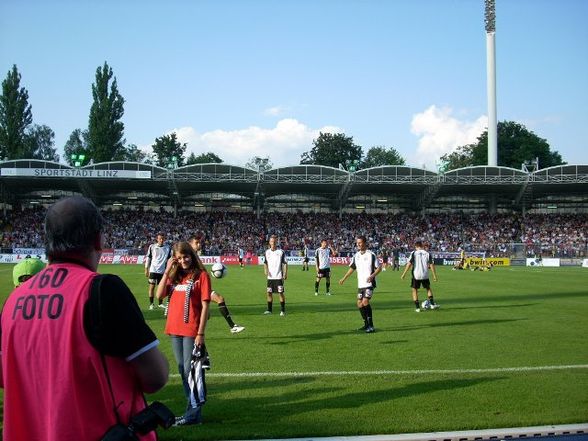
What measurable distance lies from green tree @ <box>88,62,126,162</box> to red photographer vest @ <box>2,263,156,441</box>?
70.5 m

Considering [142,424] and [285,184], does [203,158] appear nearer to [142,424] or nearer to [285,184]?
[285,184]

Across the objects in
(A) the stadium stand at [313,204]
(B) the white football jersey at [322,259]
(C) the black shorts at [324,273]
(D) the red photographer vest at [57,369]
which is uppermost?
(A) the stadium stand at [313,204]

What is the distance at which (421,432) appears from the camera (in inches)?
225

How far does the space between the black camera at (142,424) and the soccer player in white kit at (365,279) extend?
1019 centimetres

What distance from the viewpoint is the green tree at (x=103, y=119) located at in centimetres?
6850

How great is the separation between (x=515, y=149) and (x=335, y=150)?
105ft

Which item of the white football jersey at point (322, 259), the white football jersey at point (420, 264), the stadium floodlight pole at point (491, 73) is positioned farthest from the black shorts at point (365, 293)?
the stadium floodlight pole at point (491, 73)

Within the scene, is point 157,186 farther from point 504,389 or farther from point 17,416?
point 17,416

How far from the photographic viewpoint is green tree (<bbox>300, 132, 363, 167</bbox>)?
101812 millimetres

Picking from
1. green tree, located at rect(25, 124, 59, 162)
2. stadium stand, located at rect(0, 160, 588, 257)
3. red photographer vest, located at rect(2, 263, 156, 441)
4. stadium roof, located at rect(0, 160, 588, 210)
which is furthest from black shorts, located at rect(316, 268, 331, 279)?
green tree, located at rect(25, 124, 59, 162)

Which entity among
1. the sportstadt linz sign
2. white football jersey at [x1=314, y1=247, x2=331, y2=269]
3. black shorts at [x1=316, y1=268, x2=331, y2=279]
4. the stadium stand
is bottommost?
black shorts at [x1=316, y1=268, x2=331, y2=279]

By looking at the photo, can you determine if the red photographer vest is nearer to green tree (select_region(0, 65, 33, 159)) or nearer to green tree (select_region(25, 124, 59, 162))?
green tree (select_region(0, 65, 33, 159))

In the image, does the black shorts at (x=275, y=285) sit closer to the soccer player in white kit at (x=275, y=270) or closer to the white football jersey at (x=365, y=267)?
the soccer player in white kit at (x=275, y=270)

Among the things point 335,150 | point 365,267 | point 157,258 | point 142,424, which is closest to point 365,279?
point 365,267
